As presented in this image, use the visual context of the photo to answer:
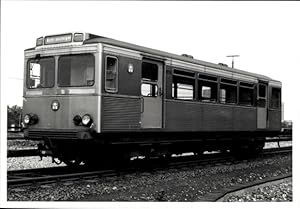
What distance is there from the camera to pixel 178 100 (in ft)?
34.5

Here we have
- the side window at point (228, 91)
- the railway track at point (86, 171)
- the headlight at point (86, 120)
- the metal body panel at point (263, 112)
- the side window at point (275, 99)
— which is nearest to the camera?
the railway track at point (86, 171)

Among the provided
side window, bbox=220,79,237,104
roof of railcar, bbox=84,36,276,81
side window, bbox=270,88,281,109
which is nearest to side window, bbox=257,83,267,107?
side window, bbox=270,88,281,109

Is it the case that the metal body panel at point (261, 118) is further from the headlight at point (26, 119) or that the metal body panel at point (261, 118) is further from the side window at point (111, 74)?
the headlight at point (26, 119)

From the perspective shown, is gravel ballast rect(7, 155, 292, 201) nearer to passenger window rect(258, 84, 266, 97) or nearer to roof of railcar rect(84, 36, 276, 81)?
roof of railcar rect(84, 36, 276, 81)

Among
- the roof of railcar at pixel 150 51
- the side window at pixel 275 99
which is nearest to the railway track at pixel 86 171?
the side window at pixel 275 99

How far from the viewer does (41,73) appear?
31.2 ft

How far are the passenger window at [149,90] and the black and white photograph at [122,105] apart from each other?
21 mm

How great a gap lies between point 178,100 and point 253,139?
150 inches

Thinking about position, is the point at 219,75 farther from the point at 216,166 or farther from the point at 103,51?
the point at 103,51

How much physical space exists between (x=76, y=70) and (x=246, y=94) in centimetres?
545

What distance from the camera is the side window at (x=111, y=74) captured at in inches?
352

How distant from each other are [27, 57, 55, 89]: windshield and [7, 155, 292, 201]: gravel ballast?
7.35 feet

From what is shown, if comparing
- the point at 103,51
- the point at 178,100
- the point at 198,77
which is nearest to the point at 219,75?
the point at 198,77

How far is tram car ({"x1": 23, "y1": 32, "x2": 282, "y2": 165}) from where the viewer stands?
8.85 meters
